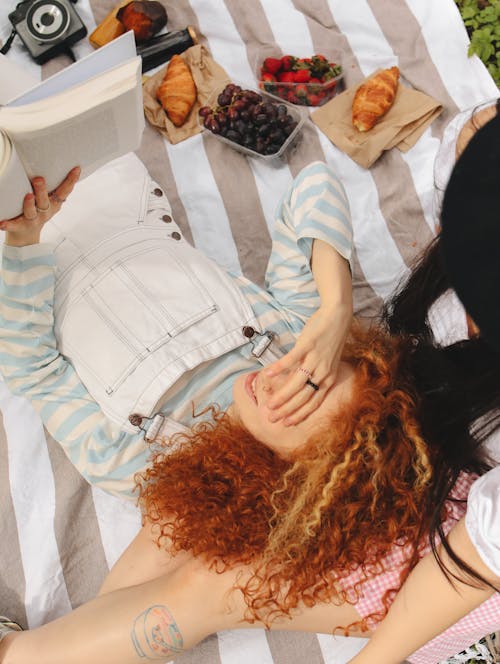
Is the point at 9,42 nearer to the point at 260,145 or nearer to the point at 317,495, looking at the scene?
the point at 260,145

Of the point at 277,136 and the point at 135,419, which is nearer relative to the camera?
the point at 135,419

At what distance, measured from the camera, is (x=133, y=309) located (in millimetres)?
1472

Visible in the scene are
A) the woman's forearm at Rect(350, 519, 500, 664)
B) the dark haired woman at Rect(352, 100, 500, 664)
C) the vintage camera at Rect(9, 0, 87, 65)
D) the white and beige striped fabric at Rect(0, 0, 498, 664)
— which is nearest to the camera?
the dark haired woman at Rect(352, 100, 500, 664)

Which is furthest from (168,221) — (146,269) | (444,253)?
(444,253)

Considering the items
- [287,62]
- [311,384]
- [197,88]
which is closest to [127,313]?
→ [311,384]

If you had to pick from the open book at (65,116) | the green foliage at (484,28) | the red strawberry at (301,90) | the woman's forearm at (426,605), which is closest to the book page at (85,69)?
the open book at (65,116)

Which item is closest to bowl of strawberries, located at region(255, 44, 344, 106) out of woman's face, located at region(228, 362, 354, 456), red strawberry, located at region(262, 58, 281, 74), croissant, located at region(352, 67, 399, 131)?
red strawberry, located at region(262, 58, 281, 74)

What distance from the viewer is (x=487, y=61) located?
7.32 feet

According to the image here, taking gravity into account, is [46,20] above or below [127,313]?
above

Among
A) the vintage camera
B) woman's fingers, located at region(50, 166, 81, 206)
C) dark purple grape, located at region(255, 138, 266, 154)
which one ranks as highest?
the vintage camera

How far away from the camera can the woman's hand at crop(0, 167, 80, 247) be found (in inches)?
50.1

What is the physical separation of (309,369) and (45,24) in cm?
149

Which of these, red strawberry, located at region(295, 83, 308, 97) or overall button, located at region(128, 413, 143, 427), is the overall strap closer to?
overall button, located at region(128, 413, 143, 427)

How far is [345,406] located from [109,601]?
0.65 metres
